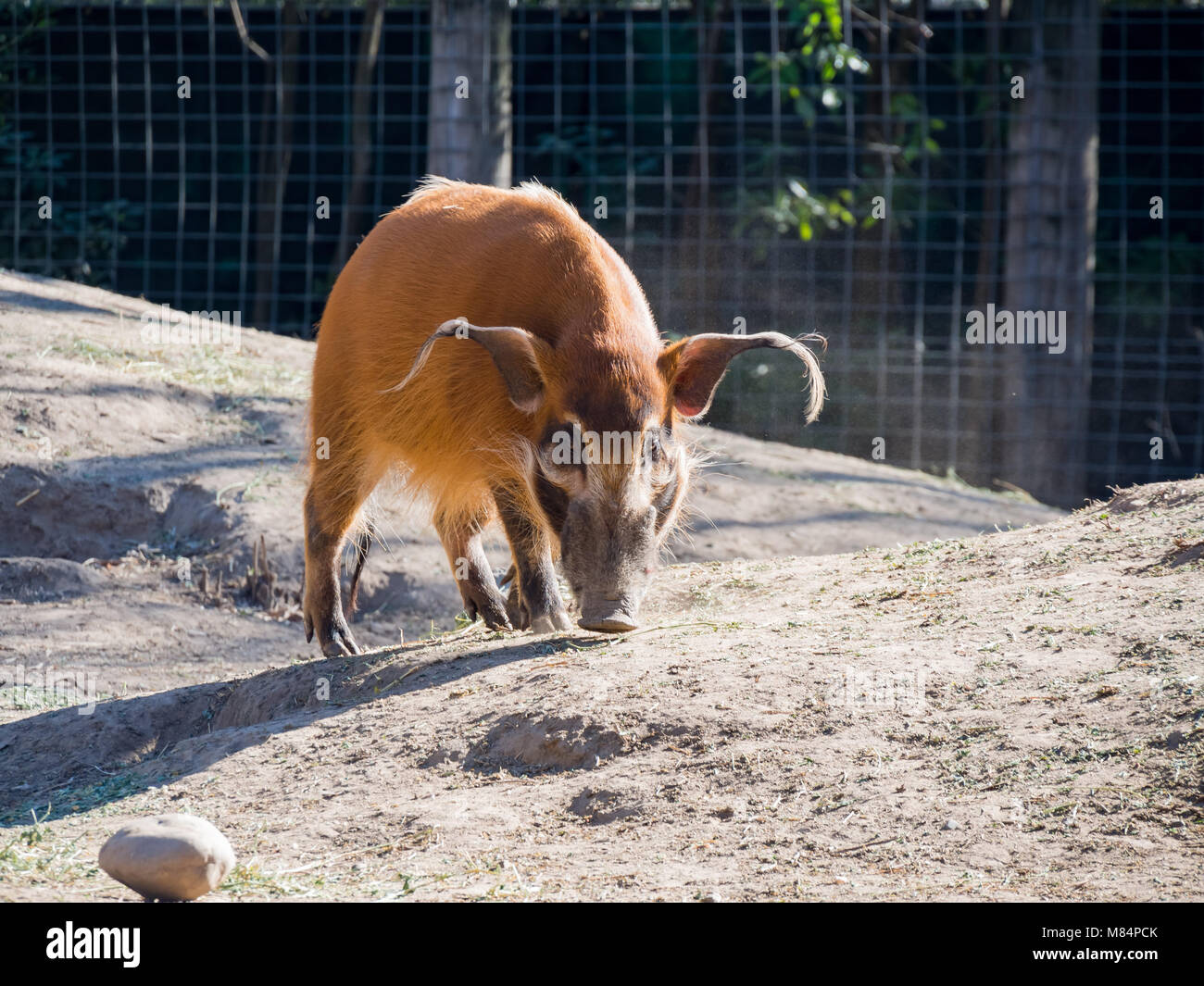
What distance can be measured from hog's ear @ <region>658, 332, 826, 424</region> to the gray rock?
2098 mm

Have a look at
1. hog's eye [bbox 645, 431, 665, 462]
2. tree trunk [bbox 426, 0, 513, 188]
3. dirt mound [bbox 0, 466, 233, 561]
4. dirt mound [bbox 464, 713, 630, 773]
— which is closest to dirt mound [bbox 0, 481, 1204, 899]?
dirt mound [bbox 464, 713, 630, 773]

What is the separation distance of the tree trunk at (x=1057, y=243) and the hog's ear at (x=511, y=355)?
5553 mm

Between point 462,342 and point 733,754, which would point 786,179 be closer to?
point 462,342

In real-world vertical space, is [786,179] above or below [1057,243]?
above

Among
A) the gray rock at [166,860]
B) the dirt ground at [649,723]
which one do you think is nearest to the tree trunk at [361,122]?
the dirt ground at [649,723]

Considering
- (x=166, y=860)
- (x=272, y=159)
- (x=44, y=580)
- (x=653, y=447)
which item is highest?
(x=272, y=159)

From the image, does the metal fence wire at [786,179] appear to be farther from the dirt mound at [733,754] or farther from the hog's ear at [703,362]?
the dirt mound at [733,754]

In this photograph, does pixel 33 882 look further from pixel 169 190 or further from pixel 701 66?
pixel 169 190

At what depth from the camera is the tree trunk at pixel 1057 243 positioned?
875cm

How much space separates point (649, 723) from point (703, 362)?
1.39 meters

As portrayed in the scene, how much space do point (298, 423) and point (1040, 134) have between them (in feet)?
17.5

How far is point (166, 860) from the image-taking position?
8.18 feet

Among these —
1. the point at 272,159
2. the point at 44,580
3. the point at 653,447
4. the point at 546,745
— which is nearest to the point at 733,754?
the point at 546,745

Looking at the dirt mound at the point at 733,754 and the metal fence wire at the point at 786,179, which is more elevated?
the metal fence wire at the point at 786,179
